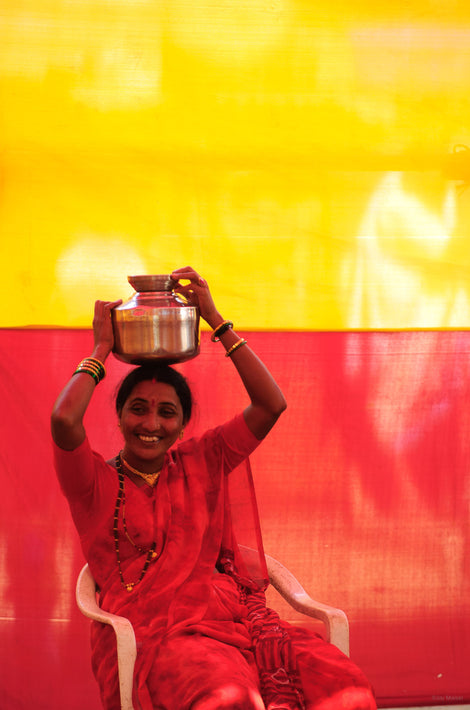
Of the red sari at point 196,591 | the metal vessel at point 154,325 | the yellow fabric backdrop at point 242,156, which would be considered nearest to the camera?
the red sari at point 196,591

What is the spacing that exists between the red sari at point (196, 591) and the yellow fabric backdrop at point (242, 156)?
0.89 meters

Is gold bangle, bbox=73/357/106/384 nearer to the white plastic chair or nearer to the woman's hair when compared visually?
the woman's hair

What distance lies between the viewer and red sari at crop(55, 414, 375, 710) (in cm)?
249

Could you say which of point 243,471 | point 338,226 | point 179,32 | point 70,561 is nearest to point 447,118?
point 338,226

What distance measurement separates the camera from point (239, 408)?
148 inches

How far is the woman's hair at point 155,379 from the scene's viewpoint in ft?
9.50

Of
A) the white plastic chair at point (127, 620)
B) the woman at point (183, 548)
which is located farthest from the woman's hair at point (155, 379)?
the white plastic chair at point (127, 620)

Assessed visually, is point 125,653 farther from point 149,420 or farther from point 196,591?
point 149,420

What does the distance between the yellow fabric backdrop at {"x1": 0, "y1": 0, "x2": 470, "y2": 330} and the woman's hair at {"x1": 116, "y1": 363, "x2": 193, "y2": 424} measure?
724 mm

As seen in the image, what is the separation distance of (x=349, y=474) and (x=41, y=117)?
6.05ft

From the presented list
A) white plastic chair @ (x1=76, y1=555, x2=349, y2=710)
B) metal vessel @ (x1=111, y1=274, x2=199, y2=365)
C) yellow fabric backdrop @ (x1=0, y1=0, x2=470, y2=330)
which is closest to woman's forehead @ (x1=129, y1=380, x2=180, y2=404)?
metal vessel @ (x1=111, y1=274, x2=199, y2=365)

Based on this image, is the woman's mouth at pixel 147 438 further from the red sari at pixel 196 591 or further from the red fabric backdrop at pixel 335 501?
the red fabric backdrop at pixel 335 501

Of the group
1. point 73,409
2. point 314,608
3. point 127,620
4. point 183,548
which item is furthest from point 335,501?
point 73,409

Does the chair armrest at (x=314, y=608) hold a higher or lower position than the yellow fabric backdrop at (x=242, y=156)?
lower
